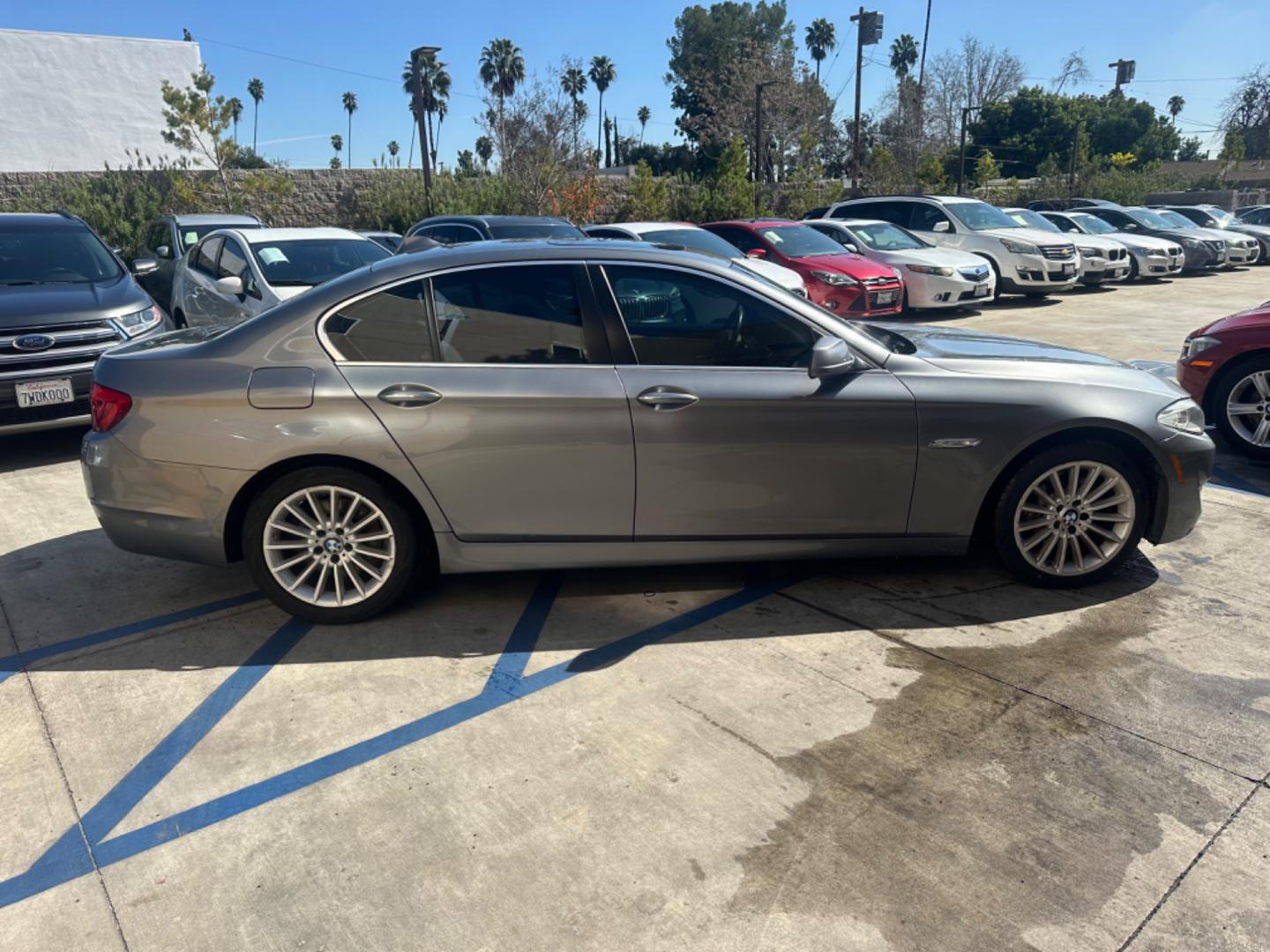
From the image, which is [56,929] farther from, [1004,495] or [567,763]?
[1004,495]

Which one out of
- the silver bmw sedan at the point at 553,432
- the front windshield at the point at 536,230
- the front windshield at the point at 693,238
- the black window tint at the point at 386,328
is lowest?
the silver bmw sedan at the point at 553,432

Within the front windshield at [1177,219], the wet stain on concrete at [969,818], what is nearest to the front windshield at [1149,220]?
the front windshield at [1177,219]

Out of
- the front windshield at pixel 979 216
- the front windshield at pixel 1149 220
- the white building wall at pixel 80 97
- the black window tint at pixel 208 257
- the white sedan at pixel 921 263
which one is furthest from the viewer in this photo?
the white building wall at pixel 80 97

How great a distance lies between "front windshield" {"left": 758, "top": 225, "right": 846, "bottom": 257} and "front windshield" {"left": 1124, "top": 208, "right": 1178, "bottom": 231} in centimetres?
1233

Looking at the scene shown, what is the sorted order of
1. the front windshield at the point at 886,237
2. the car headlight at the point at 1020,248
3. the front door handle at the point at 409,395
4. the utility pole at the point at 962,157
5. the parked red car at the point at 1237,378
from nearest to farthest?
the front door handle at the point at 409,395, the parked red car at the point at 1237,378, the front windshield at the point at 886,237, the car headlight at the point at 1020,248, the utility pole at the point at 962,157

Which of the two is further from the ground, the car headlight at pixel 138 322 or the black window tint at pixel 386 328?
the black window tint at pixel 386 328

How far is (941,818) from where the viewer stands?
2889 millimetres

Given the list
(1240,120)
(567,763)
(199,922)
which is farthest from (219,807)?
(1240,120)

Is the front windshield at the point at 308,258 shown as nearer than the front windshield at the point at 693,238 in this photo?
Yes

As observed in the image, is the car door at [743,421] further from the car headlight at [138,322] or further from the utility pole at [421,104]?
the utility pole at [421,104]

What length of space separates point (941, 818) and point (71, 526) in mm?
5152

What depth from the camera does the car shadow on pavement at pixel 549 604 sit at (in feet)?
13.3

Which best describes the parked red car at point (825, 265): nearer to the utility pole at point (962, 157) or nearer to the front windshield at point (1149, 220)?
the front windshield at point (1149, 220)

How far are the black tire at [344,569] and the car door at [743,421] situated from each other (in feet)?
3.36
